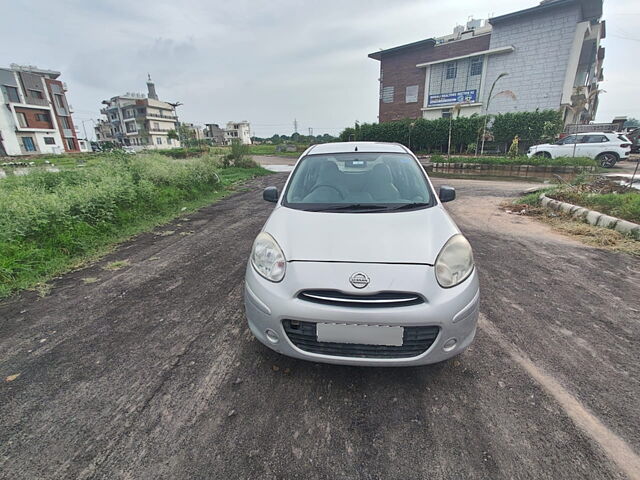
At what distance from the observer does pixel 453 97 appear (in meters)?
24.6

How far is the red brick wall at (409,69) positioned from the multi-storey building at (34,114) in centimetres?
4308

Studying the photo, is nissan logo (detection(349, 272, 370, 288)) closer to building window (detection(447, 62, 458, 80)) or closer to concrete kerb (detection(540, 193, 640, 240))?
concrete kerb (detection(540, 193, 640, 240))

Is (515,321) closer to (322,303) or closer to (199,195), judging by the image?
(322,303)

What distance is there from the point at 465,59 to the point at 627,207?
81.1ft

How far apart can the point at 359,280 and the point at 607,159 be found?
16.7 metres

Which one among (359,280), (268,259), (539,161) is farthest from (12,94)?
(539,161)

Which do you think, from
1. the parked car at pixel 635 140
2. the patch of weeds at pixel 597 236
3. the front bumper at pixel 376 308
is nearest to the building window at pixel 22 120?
the front bumper at pixel 376 308

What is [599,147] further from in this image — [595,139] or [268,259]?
[268,259]

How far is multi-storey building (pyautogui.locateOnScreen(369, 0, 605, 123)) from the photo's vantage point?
19562 mm

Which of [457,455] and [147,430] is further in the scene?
[147,430]

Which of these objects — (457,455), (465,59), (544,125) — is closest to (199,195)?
(457,455)

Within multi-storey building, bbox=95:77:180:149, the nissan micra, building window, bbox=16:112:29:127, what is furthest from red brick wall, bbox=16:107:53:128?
the nissan micra

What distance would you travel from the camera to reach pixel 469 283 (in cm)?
178

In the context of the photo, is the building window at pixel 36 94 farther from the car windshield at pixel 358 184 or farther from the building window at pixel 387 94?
the car windshield at pixel 358 184
